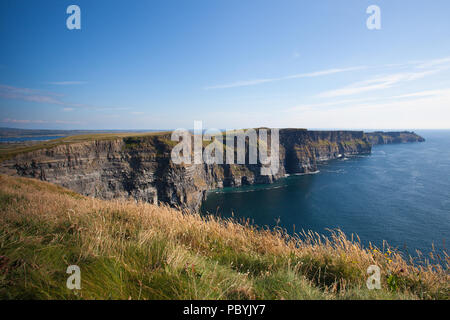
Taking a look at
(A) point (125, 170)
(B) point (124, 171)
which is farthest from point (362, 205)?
(B) point (124, 171)

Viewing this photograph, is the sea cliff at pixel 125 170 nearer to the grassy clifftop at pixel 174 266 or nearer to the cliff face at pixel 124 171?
the cliff face at pixel 124 171

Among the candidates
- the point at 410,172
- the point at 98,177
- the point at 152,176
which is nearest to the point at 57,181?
the point at 98,177

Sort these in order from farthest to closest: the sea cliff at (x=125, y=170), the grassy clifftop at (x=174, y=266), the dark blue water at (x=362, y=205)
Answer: the sea cliff at (x=125, y=170) → the dark blue water at (x=362, y=205) → the grassy clifftop at (x=174, y=266)

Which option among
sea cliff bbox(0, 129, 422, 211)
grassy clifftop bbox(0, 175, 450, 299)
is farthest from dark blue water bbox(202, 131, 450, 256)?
grassy clifftop bbox(0, 175, 450, 299)

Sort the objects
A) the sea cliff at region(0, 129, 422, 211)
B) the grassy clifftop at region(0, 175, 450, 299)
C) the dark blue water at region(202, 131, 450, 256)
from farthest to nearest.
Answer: the sea cliff at region(0, 129, 422, 211) → the dark blue water at region(202, 131, 450, 256) → the grassy clifftop at region(0, 175, 450, 299)

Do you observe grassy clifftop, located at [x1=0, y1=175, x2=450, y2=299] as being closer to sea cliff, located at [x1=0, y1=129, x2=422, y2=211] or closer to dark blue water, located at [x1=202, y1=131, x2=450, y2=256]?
dark blue water, located at [x1=202, y1=131, x2=450, y2=256]

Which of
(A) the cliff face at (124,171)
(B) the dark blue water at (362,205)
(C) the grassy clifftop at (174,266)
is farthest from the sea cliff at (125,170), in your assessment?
(C) the grassy clifftop at (174,266)

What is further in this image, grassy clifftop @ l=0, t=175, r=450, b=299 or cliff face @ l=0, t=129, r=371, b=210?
cliff face @ l=0, t=129, r=371, b=210
